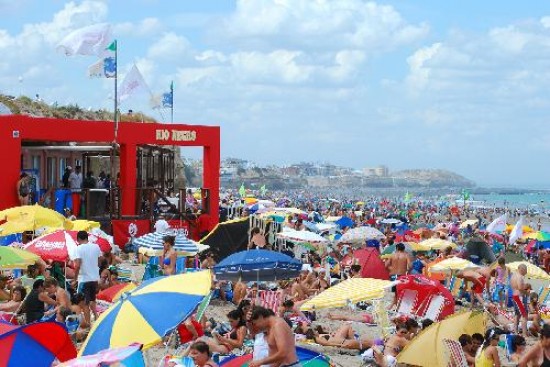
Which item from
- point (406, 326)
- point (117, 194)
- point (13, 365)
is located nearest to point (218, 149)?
point (117, 194)

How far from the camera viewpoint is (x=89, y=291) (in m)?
12.0

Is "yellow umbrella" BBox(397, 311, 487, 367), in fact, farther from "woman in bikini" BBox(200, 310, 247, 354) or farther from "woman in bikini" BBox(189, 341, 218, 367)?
"woman in bikini" BBox(189, 341, 218, 367)

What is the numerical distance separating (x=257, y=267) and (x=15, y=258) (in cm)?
360

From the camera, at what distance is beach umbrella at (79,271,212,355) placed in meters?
7.47

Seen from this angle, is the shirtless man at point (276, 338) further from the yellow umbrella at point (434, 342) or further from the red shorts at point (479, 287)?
the red shorts at point (479, 287)

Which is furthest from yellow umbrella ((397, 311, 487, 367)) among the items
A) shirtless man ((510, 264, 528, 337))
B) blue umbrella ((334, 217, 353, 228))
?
blue umbrella ((334, 217, 353, 228))

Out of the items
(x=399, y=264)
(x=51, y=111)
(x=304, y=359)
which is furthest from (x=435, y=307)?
(x=51, y=111)

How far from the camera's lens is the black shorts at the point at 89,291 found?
1185cm

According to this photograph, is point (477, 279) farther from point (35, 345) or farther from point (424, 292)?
point (35, 345)

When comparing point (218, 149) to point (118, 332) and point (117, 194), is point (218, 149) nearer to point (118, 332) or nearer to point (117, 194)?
point (117, 194)

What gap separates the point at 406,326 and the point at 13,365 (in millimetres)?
5389

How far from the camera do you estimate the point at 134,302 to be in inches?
309

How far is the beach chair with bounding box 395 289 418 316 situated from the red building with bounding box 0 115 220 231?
11.0 m

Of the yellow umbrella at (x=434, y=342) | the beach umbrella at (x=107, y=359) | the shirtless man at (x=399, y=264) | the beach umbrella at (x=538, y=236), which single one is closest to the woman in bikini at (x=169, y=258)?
the yellow umbrella at (x=434, y=342)
